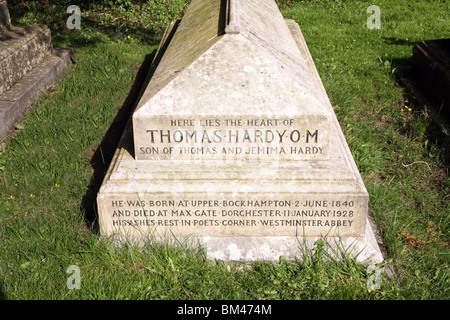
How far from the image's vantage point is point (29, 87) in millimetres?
5223

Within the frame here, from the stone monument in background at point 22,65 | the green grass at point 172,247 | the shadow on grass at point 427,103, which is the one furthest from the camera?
the stone monument in background at point 22,65

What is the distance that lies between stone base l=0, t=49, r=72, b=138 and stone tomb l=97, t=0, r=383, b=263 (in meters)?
2.20

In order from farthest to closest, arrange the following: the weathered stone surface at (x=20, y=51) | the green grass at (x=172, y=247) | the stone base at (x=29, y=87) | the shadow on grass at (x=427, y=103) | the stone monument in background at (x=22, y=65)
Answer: the weathered stone surface at (x=20, y=51) < the stone monument in background at (x=22, y=65) < the stone base at (x=29, y=87) < the shadow on grass at (x=427, y=103) < the green grass at (x=172, y=247)

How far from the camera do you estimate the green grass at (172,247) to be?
291cm

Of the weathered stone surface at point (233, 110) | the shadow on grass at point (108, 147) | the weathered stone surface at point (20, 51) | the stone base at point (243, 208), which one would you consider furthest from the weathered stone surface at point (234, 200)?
the weathered stone surface at point (20, 51)

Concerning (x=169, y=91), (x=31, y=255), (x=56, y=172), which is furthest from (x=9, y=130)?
(x=169, y=91)

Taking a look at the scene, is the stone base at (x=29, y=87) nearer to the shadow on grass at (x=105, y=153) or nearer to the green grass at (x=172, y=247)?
the green grass at (x=172, y=247)

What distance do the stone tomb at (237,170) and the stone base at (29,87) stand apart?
2.20 meters

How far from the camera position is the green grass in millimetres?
2914

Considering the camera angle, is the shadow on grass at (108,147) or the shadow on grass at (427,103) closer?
the shadow on grass at (108,147)

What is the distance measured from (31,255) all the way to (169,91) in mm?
1534

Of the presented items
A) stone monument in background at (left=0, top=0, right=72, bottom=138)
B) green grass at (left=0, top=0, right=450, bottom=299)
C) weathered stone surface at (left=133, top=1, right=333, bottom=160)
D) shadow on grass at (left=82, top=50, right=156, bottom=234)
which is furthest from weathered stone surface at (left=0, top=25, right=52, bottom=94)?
weathered stone surface at (left=133, top=1, right=333, bottom=160)

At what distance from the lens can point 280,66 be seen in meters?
3.15
